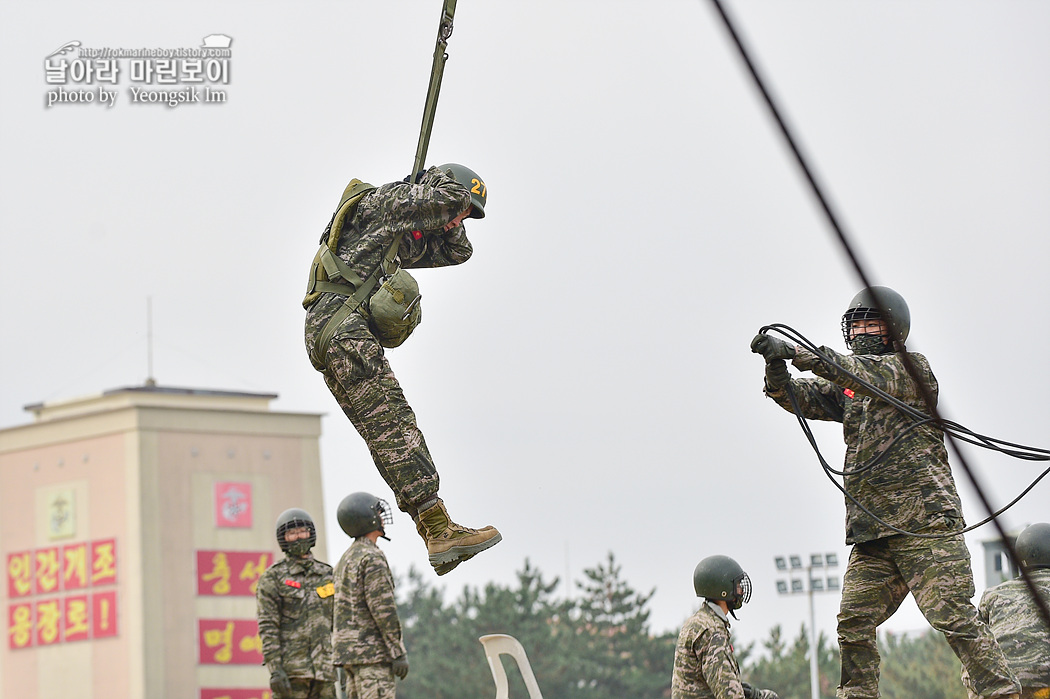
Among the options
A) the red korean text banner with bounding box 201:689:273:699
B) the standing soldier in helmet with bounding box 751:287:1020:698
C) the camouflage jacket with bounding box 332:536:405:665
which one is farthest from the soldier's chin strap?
the red korean text banner with bounding box 201:689:273:699

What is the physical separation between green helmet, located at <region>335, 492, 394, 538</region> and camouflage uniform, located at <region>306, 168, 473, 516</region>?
4.24m

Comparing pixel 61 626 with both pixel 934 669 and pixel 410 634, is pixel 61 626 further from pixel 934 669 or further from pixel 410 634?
pixel 934 669

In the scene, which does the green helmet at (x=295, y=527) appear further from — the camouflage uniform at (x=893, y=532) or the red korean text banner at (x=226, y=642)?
the red korean text banner at (x=226, y=642)

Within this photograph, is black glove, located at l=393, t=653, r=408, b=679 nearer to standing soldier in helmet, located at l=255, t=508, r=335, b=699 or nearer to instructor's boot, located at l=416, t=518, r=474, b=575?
standing soldier in helmet, located at l=255, t=508, r=335, b=699

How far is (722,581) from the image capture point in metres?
10.4

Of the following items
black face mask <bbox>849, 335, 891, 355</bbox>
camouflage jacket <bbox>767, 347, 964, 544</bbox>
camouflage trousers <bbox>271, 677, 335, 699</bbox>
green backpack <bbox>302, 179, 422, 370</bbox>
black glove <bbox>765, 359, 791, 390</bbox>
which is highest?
green backpack <bbox>302, 179, 422, 370</bbox>

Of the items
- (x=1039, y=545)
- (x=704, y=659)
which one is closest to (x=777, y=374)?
(x=704, y=659)

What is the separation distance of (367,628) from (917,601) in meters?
4.72

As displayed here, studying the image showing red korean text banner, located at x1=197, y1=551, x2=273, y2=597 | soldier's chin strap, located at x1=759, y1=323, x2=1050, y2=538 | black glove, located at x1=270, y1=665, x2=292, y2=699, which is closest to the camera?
soldier's chin strap, located at x1=759, y1=323, x2=1050, y2=538

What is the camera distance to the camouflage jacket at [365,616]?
12.3 m

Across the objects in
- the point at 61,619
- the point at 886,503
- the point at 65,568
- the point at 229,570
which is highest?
the point at 65,568

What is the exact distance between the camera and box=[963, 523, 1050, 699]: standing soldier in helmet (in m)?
10.4

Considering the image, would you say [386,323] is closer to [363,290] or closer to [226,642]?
[363,290]

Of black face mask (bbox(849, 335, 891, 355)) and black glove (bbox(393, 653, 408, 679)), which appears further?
black glove (bbox(393, 653, 408, 679))
